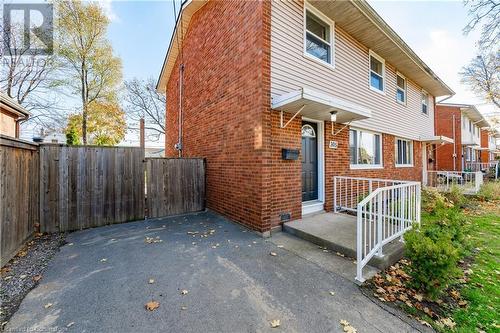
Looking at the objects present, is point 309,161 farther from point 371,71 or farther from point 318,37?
point 371,71

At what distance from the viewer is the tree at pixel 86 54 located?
15.4 metres

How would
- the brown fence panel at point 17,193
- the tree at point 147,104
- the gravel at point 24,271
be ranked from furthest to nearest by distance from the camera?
the tree at point 147,104 < the brown fence panel at point 17,193 < the gravel at point 24,271

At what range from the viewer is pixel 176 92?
1139cm

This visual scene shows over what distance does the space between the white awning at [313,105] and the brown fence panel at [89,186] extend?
165 inches

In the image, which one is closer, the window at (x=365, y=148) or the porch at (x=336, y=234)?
the porch at (x=336, y=234)

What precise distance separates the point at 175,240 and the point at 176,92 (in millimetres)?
8854

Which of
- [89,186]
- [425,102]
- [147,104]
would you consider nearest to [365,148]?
[425,102]

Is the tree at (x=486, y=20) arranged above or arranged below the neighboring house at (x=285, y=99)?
above

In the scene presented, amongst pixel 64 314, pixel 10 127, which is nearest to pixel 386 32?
pixel 64 314

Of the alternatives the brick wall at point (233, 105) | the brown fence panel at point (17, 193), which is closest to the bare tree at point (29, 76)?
the brick wall at point (233, 105)

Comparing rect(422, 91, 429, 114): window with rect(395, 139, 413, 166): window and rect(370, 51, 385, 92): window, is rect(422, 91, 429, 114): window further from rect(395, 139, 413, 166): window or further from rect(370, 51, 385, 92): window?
rect(370, 51, 385, 92): window

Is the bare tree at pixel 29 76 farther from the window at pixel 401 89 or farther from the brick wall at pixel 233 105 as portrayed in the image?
the window at pixel 401 89

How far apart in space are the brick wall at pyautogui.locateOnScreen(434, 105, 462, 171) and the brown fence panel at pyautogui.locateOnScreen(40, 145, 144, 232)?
24375 millimetres

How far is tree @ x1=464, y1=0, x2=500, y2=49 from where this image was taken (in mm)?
7439
